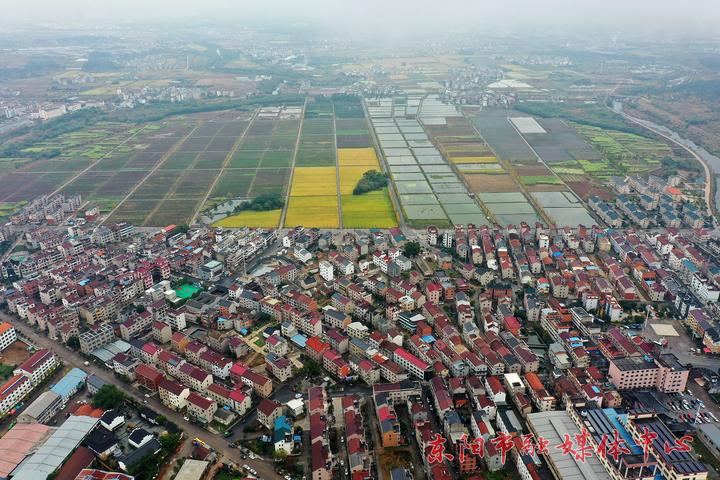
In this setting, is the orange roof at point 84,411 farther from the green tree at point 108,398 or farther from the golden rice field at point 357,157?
the golden rice field at point 357,157

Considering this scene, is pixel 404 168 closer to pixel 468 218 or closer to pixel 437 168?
pixel 437 168

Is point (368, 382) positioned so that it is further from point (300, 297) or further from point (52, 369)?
point (52, 369)

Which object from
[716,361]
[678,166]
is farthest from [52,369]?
[678,166]

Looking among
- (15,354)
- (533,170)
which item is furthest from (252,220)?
(533,170)

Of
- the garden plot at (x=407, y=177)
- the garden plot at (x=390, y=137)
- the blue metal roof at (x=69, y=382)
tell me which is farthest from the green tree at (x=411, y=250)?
the garden plot at (x=390, y=137)

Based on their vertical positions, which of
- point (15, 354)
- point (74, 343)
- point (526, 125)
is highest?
point (526, 125)

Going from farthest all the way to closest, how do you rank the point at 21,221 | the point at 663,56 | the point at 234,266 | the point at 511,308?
1. the point at 663,56
2. the point at 21,221
3. the point at 234,266
4. the point at 511,308
